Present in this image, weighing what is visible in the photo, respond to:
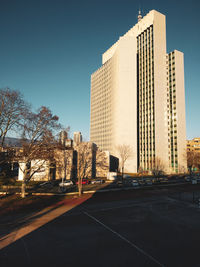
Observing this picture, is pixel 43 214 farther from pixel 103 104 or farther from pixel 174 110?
pixel 103 104

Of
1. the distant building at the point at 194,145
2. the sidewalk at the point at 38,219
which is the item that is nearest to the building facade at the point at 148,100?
the sidewalk at the point at 38,219

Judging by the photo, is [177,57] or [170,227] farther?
[177,57]

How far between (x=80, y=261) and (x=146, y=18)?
111m

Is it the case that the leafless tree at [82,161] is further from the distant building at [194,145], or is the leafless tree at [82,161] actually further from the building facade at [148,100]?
the distant building at [194,145]

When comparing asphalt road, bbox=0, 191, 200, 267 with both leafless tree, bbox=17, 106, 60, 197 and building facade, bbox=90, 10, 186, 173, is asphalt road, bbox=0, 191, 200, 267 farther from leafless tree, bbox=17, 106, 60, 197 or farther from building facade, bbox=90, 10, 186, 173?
building facade, bbox=90, 10, 186, 173

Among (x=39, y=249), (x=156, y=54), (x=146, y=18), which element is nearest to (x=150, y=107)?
(x=156, y=54)

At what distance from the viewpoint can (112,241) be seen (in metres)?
12.7

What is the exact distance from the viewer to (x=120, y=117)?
84.8m

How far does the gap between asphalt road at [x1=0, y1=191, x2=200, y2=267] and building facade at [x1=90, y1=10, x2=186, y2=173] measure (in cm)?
6273

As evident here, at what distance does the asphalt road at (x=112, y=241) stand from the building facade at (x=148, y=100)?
206 ft

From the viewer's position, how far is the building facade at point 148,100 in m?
81.2

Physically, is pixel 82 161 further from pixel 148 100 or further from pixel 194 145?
pixel 194 145

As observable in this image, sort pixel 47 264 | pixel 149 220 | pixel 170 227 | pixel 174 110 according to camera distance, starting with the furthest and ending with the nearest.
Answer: pixel 174 110
pixel 149 220
pixel 170 227
pixel 47 264

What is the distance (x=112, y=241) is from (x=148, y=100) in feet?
268
